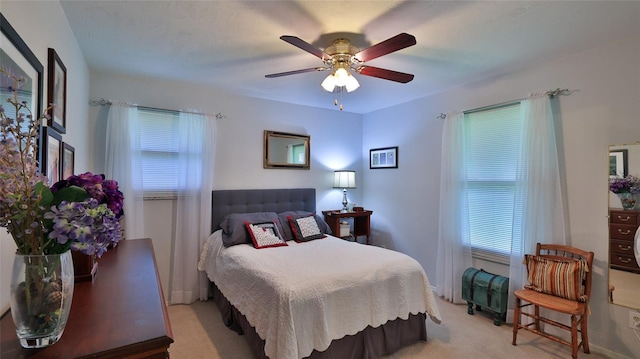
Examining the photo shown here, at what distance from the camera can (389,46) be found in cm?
188

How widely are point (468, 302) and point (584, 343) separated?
0.98m

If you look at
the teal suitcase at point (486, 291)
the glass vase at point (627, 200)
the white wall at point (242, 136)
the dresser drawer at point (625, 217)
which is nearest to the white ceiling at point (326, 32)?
the white wall at point (242, 136)

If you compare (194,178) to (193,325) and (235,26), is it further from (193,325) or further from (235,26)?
(235,26)

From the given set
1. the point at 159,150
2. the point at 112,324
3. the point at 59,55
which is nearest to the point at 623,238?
the point at 112,324

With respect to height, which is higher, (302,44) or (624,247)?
(302,44)

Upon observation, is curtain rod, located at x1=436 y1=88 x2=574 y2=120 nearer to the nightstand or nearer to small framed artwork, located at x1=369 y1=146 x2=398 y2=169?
small framed artwork, located at x1=369 y1=146 x2=398 y2=169

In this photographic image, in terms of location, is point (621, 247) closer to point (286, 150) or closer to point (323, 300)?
point (323, 300)

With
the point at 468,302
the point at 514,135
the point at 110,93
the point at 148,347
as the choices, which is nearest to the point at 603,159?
the point at 514,135

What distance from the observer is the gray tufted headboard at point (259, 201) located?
3682 millimetres

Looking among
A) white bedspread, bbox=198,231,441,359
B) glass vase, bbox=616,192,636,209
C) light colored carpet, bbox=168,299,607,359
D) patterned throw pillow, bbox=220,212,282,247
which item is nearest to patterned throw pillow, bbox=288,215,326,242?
patterned throw pillow, bbox=220,212,282,247

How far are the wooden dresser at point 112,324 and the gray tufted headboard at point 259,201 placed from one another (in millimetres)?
2256

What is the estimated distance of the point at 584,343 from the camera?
2.48 meters

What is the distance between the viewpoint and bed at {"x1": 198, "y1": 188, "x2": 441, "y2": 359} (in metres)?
2.03

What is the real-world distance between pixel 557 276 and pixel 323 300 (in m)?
2.09
